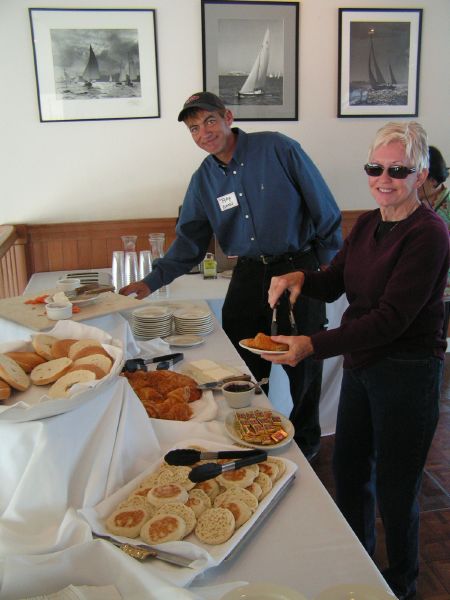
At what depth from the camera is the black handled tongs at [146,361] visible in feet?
5.11

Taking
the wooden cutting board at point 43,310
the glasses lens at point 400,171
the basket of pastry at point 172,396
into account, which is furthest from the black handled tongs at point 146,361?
the glasses lens at point 400,171

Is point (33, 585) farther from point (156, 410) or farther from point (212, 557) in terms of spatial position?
point (156, 410)

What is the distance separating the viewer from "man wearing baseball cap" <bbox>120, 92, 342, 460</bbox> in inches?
85.2

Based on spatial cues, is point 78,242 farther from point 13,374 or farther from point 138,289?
point 13,374

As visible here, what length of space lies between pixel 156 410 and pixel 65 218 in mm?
2366

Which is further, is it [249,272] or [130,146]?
[130,146]

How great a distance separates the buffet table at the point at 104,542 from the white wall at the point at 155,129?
2.51 meters

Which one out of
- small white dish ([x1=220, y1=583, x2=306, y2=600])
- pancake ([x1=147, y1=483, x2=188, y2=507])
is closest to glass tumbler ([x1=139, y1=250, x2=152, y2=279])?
pancake ([x1=147, y1=483, x2=188, y2=507])

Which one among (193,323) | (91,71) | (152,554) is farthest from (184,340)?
(91,71)

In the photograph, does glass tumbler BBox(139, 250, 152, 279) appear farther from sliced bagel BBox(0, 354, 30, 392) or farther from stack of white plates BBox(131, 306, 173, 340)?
sliced bagel BBox(0, 354, 30, 392)

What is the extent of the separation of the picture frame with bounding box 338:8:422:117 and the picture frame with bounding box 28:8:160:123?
1222 mm

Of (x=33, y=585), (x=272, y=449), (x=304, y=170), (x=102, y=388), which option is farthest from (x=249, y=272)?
(x=33, y=585)

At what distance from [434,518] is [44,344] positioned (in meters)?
1.68

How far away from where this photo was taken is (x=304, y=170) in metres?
2.16
